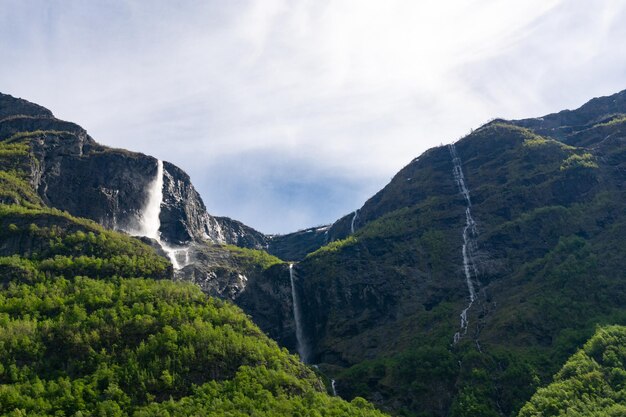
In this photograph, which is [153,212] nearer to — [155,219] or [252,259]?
[155,219]

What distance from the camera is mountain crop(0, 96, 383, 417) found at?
5884 centimetres

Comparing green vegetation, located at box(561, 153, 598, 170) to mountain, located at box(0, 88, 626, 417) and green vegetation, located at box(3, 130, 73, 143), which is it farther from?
green vegetation, located at box(3, 130, 73, 143)

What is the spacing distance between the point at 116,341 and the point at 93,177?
8151 centimetres

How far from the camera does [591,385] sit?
72.4m

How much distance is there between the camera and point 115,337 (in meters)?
67.1

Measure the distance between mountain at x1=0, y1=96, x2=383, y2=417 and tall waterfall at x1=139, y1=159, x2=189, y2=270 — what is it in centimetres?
2913

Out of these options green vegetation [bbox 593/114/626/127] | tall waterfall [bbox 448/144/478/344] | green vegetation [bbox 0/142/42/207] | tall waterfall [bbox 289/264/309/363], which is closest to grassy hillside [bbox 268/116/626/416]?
tall waterfall [bbox 448/144/478/344]

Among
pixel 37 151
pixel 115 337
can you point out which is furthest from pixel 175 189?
pixel 115 337

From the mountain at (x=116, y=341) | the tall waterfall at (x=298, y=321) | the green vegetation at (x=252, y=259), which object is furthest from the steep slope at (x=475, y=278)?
the mountain at (x=116, y=341)

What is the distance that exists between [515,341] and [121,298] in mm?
61753

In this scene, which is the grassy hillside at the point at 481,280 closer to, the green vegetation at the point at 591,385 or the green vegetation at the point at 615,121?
the green vegetation at the point at 615,121

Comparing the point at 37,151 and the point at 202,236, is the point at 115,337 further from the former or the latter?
the point at 202,236

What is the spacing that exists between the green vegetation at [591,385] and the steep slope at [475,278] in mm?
5027

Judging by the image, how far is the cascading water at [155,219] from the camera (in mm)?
135012
